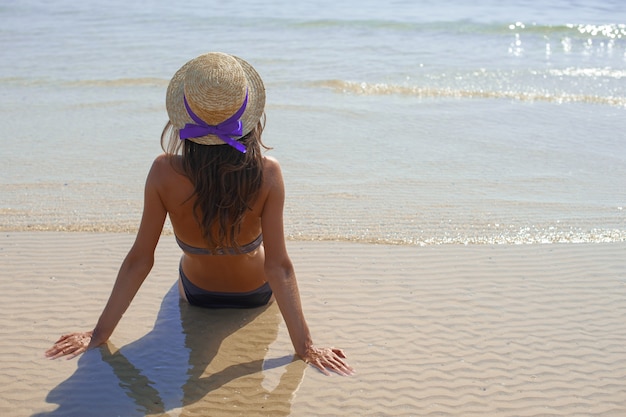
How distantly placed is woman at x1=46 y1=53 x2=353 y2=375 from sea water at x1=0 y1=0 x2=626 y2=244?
5.12 feet

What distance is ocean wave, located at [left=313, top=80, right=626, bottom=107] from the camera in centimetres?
937

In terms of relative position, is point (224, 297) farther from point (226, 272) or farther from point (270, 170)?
point (270, 170)

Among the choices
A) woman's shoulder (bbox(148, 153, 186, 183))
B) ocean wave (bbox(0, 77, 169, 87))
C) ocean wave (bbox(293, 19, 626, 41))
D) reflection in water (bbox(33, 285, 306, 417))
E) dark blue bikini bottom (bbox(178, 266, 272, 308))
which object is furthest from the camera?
ocean wave (bbox(293, 19, 626, 41))

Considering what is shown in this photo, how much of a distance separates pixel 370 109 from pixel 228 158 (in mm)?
5734

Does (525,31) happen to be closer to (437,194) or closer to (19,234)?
(437,194)

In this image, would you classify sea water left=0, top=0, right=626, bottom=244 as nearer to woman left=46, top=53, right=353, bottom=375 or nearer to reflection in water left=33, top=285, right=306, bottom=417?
reflection in water left=33, top=285, right=306, bottom=417

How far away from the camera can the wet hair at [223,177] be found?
3.22 meters

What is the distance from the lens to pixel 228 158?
3225 millimetres

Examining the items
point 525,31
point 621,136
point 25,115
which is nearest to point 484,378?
point 621,136

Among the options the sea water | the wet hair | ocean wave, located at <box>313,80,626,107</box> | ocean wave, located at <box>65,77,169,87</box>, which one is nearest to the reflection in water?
the wet hair

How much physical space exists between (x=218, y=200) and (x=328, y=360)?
947 millimetres

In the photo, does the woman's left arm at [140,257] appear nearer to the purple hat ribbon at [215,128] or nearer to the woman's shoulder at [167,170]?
the woman's shoulder at [167,170]

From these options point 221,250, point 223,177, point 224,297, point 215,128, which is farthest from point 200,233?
point 215,128

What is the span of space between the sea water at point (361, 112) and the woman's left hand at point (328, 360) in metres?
1.53
